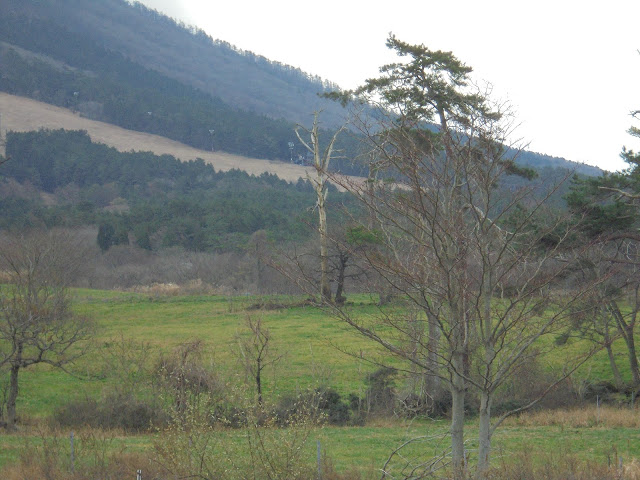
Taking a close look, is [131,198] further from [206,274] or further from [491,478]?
[491,478]

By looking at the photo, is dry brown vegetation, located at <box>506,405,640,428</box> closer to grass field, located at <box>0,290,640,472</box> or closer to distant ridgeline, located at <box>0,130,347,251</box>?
grass field, located at <box>0,290,640,472</box>

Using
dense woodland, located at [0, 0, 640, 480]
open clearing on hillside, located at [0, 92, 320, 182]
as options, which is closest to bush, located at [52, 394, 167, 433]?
dense woodland, located at [0, 0, 640, 480]

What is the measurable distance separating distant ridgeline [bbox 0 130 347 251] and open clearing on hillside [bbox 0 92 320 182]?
31.6 feet

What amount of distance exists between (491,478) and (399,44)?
16607mm

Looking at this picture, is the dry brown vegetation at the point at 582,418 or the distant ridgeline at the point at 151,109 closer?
the dry brown vegetation at the point at 582,418

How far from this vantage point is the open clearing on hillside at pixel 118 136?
124500 millimetres

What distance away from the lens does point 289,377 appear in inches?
1006

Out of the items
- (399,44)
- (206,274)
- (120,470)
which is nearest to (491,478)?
(120,470)

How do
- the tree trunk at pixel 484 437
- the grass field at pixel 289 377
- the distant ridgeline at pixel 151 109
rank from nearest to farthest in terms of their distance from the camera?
the tree trunk at pixel 484 437 → the grass field at pixel 289 377 → the distant ridgeline at pixel 151 109

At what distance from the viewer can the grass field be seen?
15.1 metres

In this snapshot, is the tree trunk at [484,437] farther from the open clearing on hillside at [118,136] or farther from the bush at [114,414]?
the open clearing on hillside at [118,136]

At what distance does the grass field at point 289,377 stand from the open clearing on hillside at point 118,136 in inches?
3052

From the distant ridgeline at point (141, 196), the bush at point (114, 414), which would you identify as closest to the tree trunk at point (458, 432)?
the bush at point (114, 414)

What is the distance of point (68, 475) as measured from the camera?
12.7m
